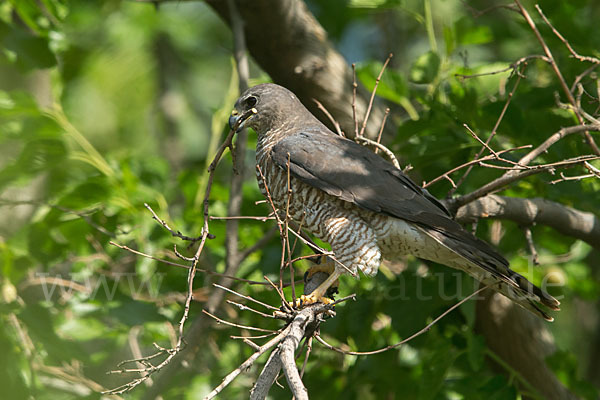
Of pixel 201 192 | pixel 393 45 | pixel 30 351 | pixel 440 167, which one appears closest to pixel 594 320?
Answer: pixel 393 45

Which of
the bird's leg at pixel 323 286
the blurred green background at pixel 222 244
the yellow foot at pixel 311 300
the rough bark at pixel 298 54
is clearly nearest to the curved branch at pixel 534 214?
the blurred green background at pixel 222 244

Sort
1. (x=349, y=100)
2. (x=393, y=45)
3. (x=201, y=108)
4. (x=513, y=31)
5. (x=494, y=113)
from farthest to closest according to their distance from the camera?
(x=201, y=108) → (x=393, y=45) → (x=513, y=31) → (x=349, y=100) → (x=494, y=113)

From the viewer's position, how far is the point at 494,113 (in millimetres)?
3449

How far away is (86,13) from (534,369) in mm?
5874

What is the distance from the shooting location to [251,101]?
12.6 feet

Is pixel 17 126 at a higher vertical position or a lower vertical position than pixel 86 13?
higher

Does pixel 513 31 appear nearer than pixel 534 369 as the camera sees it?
No

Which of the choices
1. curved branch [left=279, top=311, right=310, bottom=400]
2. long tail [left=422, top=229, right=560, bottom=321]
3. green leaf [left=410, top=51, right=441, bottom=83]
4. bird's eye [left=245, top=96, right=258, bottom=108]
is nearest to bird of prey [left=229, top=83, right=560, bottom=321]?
long tail [left=422, top=229, right=560, bottom=321]

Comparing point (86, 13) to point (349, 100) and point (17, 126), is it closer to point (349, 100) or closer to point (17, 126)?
point (17, 126)

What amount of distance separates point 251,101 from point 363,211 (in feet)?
3.26

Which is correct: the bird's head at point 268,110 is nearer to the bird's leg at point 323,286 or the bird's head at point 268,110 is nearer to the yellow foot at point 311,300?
the bird's leg at point 323,286

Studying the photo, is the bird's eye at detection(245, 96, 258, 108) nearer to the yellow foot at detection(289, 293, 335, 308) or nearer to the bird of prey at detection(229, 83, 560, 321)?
the bird of prey at detection(229, 83, 560, 321)

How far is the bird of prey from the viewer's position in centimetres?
321

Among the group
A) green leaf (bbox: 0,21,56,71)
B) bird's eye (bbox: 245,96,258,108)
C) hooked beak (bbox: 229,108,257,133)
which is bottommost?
hooked beak (bbox: 229,108,257,133)
